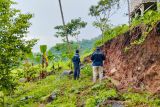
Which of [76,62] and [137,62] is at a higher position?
[76,62]

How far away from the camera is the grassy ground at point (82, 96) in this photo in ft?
53.0

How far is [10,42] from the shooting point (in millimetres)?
21297

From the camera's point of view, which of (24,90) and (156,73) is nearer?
(156,73)

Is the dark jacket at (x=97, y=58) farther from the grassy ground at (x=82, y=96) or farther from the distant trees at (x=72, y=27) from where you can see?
the distant trees at (x=72, y=27)

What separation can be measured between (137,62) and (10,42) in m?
6.90

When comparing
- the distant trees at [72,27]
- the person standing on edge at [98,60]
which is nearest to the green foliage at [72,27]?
the distant trees at [72,27]

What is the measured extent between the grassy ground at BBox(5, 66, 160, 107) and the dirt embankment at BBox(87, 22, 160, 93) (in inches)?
32.3

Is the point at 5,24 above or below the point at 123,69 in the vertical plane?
above

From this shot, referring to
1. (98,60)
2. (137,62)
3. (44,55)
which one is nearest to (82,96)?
A: (137,62)

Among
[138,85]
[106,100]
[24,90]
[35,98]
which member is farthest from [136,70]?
[24,90]

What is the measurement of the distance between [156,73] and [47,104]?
18.8 ft

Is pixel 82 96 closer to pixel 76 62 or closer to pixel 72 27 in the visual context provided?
pixel 76 62

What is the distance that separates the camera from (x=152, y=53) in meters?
18.3

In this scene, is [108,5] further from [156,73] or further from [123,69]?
[156,73]
